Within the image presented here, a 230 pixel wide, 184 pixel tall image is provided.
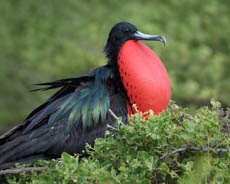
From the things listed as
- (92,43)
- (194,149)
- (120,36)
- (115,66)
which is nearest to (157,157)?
(194,149)

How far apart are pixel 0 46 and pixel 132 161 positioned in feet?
22.5

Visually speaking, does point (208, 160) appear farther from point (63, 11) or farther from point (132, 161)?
point (63, 11)

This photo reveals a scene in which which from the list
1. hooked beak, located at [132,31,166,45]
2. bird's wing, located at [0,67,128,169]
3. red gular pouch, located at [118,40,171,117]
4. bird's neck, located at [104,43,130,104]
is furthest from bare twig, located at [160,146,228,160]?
hooked beak, located at [132,31,166,45]

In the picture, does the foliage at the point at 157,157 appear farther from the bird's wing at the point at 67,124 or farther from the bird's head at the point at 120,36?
the bird's head at the point at 120,36

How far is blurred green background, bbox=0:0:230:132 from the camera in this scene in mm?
8172

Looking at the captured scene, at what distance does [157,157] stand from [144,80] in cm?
118

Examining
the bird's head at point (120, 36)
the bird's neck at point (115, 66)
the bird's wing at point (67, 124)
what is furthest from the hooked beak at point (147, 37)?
the bird's wing at point (67, 124)

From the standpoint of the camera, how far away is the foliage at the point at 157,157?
2.10m

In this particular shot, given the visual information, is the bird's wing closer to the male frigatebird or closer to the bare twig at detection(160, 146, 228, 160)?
the male frigatebird

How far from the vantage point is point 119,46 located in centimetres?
360

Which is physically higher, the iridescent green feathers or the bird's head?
the bird's head

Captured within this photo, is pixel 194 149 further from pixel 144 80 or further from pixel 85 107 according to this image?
pixel 85 107

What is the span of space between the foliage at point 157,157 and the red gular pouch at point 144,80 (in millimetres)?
934

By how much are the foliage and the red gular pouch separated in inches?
36.8
